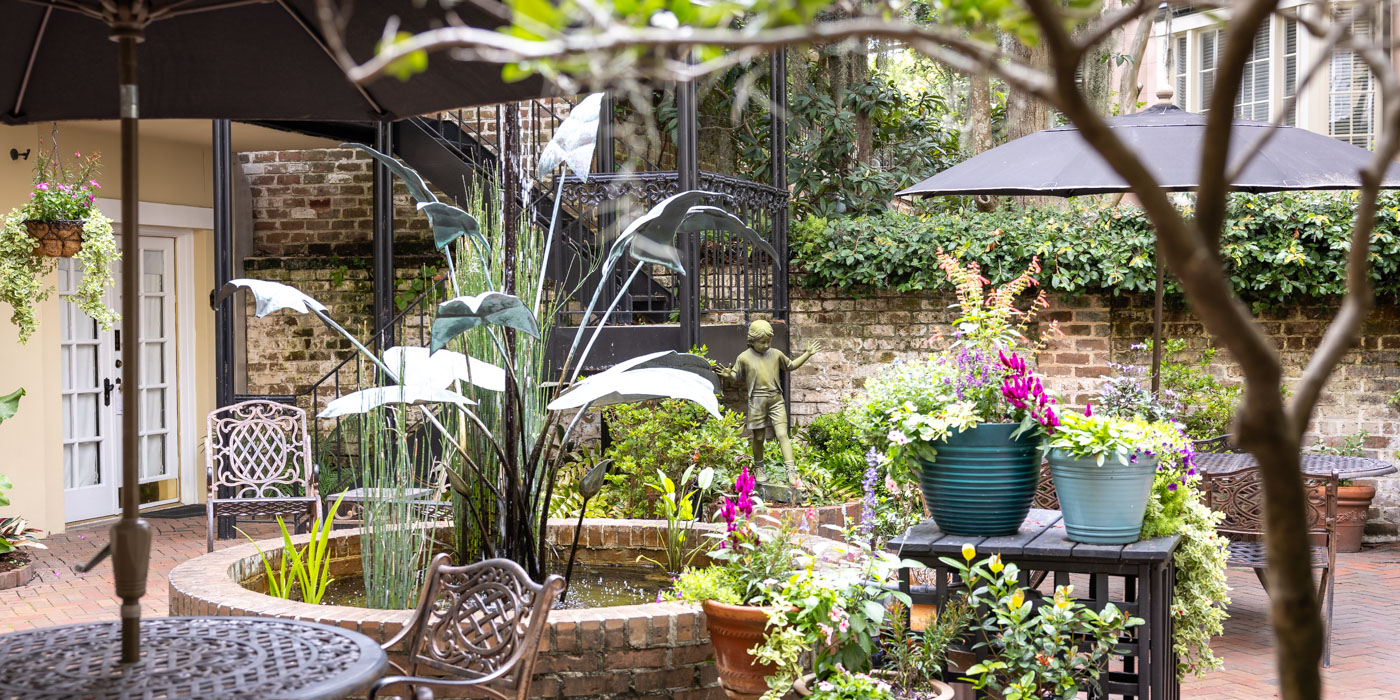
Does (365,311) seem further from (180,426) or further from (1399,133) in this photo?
(1399,133)

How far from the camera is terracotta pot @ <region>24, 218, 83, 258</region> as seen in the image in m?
6.91

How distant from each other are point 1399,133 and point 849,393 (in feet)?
27.1

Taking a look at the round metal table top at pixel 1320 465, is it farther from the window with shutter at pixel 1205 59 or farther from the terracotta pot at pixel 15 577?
the terracotta pot at pixel 15 577

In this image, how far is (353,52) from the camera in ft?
11.1

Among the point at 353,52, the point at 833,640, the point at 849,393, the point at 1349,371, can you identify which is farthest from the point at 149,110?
the point at 1349,371

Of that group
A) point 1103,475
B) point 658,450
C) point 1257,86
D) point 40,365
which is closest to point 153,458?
point 40,365

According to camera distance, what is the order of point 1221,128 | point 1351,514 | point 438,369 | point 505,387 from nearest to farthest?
1. point 1221,128
2. point 438,369
3. point 505,387
4. point 1351,514

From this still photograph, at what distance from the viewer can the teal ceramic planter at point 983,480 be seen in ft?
11.0

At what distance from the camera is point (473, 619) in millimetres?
3082

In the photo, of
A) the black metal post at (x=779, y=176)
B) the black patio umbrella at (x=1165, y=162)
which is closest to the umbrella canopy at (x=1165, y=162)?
the black patio umbrella at (x=1165, y=162)

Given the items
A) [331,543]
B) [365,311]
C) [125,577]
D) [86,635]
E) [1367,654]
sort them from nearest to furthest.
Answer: [125,577]
[86,635]
[331,543]
[1367,654]
[365,311]

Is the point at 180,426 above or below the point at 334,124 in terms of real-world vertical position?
below

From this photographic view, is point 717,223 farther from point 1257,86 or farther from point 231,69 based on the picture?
point 1257,86

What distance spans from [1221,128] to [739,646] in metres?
2.63
